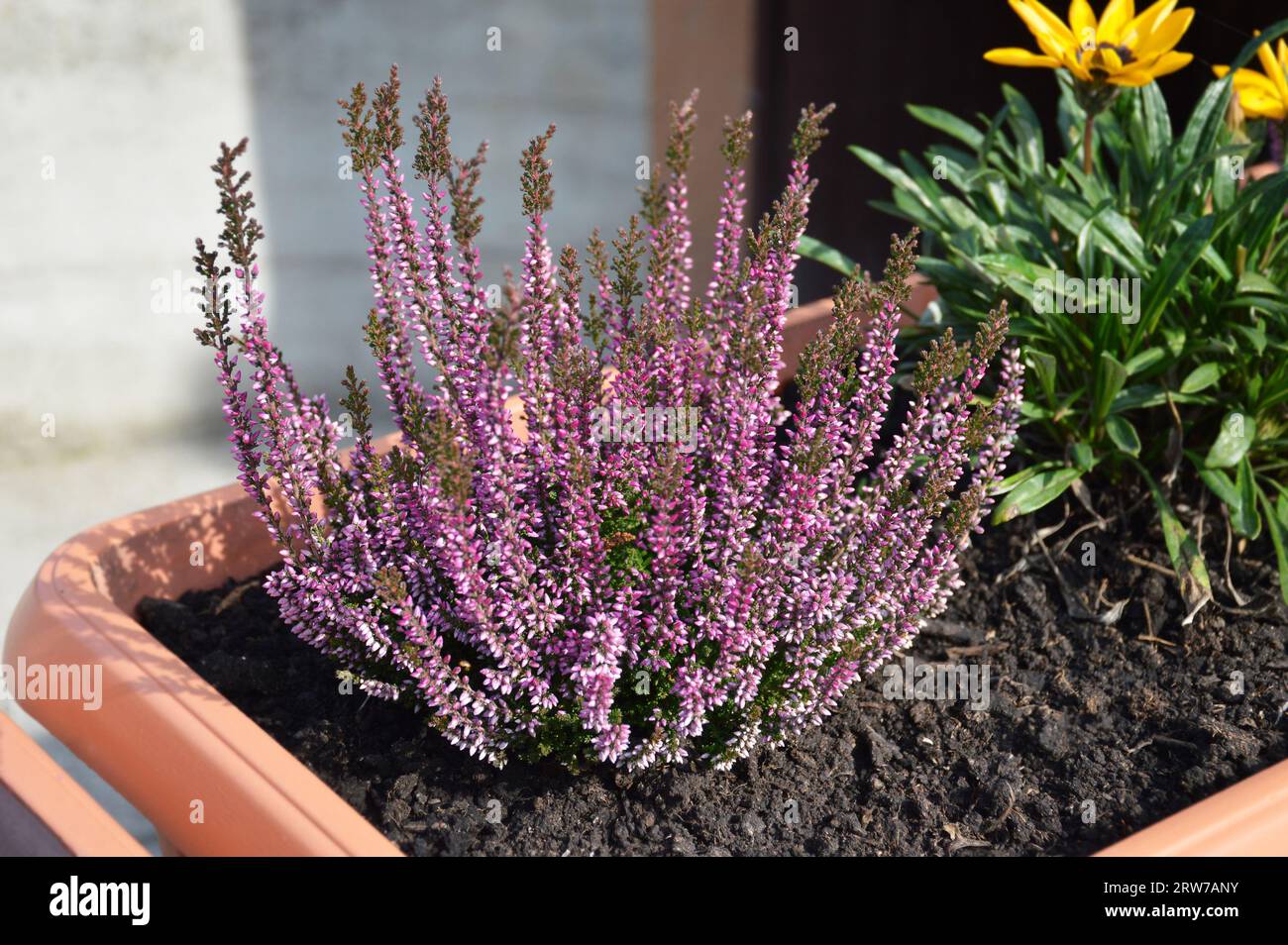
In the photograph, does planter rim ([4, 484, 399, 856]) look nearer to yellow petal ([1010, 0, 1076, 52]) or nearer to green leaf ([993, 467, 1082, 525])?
green leaf ([993, 467, 1082, 525])

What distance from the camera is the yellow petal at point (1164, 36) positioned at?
1.87 meters

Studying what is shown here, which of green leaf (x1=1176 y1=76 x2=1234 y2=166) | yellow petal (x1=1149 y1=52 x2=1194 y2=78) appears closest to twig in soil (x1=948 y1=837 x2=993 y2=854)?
yellow petal (x1=1149 y1=52 x2=1194 y2=78)

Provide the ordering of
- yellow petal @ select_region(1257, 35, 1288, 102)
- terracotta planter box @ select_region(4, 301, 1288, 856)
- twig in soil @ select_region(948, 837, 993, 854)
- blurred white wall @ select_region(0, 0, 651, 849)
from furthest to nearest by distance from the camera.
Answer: blurred white wall @ select_region(0, 0, 651, 849) < yellow petal @ select_region(1257, 35, 1288, 102) < twig in soil @ select_region(948, 837, 993, 854) < terracotta planter box @ select_region(4, 301, 1288, 856)

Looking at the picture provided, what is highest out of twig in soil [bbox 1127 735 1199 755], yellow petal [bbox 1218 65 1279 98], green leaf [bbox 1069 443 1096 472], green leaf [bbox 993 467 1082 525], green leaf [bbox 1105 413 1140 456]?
yellow petal [bbox 1218 65 1279 98]

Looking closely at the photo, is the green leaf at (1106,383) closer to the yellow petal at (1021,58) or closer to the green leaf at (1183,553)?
the green leaf at (1183,553)

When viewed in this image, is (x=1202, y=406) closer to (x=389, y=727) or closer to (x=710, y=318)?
(x=710, y=318)

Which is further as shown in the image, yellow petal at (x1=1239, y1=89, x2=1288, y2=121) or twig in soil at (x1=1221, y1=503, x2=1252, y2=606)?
yellow petal at (x1=1239, y1=89, x2=1288, y2=121)

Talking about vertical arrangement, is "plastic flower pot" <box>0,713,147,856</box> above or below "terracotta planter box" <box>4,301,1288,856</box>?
below

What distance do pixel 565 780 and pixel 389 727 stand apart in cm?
27

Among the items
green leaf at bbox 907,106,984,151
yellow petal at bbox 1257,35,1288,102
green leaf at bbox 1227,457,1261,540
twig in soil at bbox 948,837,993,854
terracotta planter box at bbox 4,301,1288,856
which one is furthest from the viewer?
green leaf at bbox 907,106,984,151

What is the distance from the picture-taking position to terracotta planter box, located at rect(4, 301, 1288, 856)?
134 centimetres

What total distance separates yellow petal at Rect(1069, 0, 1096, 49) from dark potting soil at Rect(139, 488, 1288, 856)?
0.79m

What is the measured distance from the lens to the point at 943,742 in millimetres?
1704
